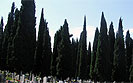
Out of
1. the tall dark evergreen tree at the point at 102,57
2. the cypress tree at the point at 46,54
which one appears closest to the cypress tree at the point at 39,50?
the cypress tree at the point at 46,54

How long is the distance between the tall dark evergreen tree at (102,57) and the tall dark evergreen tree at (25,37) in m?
14.2

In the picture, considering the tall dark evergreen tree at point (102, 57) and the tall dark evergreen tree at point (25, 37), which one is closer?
the tall dark evergreen tree at point (25, 37)

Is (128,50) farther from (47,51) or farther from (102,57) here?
(47,51)

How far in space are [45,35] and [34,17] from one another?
8.19m

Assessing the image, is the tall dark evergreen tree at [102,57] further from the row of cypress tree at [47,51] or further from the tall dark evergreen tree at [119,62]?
the tall dark evergreen tree at [119,62]

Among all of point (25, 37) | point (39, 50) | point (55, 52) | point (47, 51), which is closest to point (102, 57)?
point (55, 52)

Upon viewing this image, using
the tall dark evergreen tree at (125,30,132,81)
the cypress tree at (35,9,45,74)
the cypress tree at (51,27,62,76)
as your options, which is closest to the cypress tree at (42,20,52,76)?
the cypress tree at (35,9,45,74)

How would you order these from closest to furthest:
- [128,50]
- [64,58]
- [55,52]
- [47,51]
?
[64,58], [47,51], [55,52], [128,50]

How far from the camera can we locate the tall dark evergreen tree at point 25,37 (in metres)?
27.6

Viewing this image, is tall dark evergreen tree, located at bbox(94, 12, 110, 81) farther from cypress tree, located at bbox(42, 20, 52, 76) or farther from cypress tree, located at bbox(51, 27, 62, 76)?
cypress tree, located at bbox(42, 20, 52, 76)

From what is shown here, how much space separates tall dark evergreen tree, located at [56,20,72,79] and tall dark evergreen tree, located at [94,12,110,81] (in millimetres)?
5830

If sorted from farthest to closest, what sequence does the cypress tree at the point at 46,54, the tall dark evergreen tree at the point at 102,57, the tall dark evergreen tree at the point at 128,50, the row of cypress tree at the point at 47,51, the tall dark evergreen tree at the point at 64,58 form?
the tall dark evergreen tree at the point at 128,50 < the tall dark evergreen tree at the point at 102,57 < the cypress tree at the point at 46,54 < the tall dark evergreen tree at the point at 64,58 < the row of cypress tree at the point at 47,51

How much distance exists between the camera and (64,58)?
35.4 m

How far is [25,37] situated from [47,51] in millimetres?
8851
